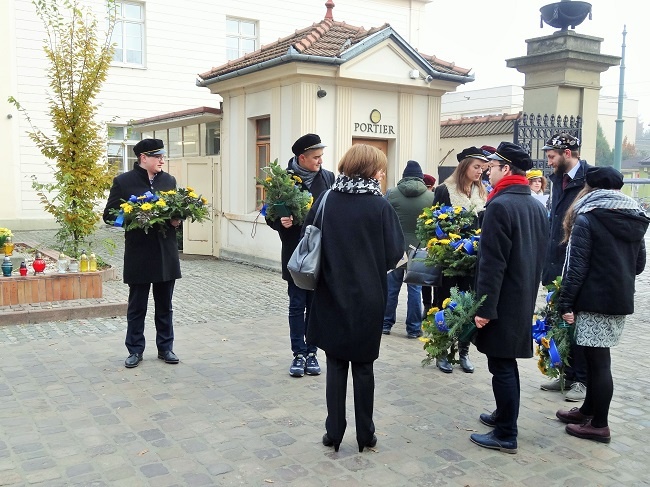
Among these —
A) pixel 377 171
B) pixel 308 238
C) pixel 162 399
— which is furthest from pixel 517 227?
pixel 162 399

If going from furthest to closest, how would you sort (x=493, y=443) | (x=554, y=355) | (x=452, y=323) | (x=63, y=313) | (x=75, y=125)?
1. (x=75, y=125)
2. (x=63, y=313)
3. (x=554, y=355)
4. (x=452, y=323)
5. (x=493, y=443)

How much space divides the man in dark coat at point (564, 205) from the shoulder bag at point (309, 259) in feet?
7.59

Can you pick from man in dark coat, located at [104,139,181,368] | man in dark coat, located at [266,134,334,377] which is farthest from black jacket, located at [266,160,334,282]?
man in dark coat, located at [104,139,181,368]

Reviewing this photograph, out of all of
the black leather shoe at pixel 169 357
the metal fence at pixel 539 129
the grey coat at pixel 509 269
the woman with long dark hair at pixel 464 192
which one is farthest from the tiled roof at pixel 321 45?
the grey coat at pixel 509 269

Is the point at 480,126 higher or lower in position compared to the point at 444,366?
higher

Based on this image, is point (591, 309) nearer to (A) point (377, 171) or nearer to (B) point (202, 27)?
(A) point (377, 171)

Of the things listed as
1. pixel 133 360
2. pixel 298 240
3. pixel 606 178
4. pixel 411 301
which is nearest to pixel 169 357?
pixel 133 360

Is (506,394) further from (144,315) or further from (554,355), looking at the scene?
(144,315)

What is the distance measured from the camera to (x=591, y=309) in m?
4.14

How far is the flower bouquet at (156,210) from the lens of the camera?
18.0 ft

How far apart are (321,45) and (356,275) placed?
7578 millimetres

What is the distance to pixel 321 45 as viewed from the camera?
1066 cm

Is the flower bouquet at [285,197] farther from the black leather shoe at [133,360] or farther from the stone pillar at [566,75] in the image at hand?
the stone pillar at [566,75]

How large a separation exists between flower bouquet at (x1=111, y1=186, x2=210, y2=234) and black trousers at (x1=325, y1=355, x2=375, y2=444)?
2.28 meters
